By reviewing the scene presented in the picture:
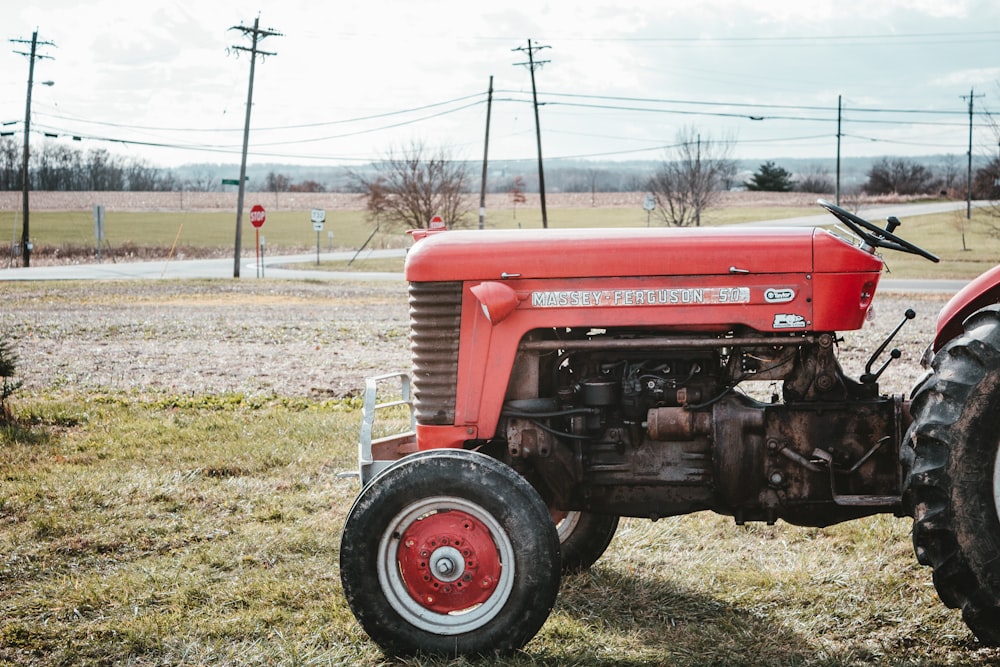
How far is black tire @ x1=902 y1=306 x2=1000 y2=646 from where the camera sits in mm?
3359

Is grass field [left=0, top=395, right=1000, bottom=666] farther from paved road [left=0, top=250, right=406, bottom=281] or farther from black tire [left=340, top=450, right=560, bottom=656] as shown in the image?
paved road [left=0, top=250, right=406, bottom=281]

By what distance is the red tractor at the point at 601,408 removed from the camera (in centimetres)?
371

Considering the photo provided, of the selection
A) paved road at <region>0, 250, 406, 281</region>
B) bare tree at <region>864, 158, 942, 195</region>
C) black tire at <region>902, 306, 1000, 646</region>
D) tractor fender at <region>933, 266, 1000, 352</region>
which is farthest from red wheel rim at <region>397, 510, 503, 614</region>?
bare tree at <region>864, 158, 942, 195</region>

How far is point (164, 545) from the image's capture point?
5.19 metres

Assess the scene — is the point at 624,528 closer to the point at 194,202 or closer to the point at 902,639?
the point at 902,639

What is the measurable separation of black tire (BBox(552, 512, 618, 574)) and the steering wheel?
1736 mm

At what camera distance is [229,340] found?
1415 cm

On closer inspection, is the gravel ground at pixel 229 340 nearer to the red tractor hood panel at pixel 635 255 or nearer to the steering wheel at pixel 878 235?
the steering wheel at pixel 878 235

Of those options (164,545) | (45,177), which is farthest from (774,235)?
(45,177)

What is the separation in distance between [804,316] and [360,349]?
32.0 ft

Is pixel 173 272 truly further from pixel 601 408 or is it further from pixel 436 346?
pixel 601 408

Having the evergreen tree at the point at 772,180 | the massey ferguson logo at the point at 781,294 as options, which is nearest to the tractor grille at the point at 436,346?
the massey ferguson logo at the point at 781,294

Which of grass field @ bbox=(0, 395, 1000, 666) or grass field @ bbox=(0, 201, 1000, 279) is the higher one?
grass field @ bbox=(0, 201, 1000, 279)

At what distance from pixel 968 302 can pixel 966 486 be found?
93cm
